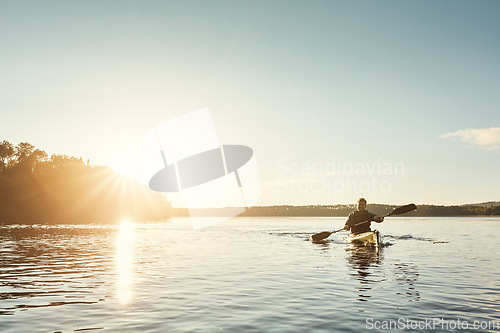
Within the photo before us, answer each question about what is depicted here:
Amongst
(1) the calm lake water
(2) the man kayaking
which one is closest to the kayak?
(2) the man kayaking

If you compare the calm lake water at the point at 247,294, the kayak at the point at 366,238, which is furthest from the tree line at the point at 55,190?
the calm lake water at the point at 247,294

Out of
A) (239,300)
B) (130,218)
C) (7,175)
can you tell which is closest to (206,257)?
(239,300)

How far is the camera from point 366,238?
31547 millimetres

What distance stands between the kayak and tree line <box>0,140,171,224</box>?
87286 millimetres

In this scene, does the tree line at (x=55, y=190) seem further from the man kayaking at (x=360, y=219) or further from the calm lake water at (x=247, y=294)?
the calm lake water at (x=247, y=294)

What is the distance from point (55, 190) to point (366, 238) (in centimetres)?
11192

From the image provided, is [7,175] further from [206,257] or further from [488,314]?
[488,314]

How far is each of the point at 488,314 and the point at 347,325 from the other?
4187mm

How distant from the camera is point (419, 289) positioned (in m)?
15.2

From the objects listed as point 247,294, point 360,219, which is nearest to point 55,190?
point 360,219

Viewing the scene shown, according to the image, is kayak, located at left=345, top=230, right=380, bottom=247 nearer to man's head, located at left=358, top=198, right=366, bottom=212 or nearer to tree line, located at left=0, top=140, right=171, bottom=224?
man's head, located at left=358, top=198, right=366, bottom=212

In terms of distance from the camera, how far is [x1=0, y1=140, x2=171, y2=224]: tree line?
111375 mm

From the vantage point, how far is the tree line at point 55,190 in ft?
365

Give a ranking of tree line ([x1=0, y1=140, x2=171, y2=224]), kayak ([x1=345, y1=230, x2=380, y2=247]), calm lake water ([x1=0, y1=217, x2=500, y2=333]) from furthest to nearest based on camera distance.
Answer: tree line ([x1=0, y1=140, x2=171, y2=224]), kayak ([x1=345, y1=230, x2=380, y2=247]), calm lake water ([x1=0, y1=217, x2=500, y2=333])
